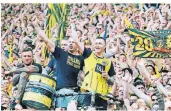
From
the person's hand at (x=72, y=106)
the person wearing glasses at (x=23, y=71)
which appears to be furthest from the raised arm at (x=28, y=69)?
the person's hand at (x=72, y=106)

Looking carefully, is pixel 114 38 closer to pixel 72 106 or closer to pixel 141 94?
pixel 141 94

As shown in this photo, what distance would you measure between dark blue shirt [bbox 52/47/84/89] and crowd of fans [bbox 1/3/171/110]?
136mm

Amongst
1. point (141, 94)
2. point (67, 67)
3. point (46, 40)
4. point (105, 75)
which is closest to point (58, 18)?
point (46, 40)

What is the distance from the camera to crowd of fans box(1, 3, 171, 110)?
4.00 m

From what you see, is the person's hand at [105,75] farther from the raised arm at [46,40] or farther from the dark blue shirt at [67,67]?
the raised arm at [46,40]

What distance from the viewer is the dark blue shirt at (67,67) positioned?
159 inches

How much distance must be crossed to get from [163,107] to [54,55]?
1134 millimetres

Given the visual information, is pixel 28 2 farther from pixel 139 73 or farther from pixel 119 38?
pixel 139 73

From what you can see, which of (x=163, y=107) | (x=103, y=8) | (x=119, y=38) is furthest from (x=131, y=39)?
(x=163, y=107)

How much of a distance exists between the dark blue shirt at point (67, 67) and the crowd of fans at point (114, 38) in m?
0.14

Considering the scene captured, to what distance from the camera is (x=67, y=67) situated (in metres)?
4.07

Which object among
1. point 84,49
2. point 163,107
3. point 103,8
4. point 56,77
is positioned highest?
point 103,8

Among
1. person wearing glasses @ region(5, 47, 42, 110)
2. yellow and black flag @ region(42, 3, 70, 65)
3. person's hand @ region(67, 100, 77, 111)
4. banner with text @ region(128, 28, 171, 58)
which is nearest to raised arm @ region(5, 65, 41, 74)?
person wearing glasses @ region(5, 47, 42, 110)

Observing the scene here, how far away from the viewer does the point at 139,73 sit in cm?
402
